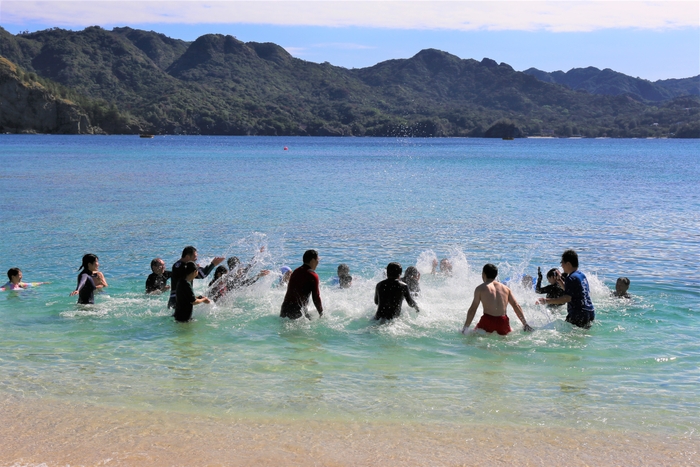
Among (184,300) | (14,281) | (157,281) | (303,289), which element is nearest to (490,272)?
(303,289)

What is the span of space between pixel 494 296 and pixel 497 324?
0.50 meters

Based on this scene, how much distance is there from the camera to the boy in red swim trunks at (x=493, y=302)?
9961mm

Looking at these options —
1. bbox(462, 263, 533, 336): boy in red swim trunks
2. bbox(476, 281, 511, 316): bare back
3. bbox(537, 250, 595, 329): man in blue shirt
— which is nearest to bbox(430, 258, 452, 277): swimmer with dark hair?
bbox(537, 250, 595, 329): man in blue shirt

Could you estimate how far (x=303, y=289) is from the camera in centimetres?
1083

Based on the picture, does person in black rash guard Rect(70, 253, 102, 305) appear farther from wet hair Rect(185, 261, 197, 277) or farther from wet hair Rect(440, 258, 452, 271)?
wet hair Rect(440, 258, 452, 271)

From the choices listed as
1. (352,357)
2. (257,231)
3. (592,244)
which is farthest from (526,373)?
(257,231)

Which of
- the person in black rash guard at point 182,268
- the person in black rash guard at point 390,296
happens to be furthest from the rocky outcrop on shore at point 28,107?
the person in black rash guard at point 390,296

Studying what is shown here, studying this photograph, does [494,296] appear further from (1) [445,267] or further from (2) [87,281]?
(2) [87,281]

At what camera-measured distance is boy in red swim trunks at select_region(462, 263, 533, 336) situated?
32.7 ft

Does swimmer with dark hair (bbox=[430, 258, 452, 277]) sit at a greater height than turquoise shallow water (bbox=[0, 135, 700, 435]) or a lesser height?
greater

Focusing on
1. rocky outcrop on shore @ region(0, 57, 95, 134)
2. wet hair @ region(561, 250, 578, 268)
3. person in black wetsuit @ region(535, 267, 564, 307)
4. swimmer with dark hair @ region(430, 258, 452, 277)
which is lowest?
swimmer with dark hair @ region(430, 258, 452, 277)

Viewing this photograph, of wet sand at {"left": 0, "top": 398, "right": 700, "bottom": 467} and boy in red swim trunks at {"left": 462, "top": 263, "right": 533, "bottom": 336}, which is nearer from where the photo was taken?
wet sand at {"left": 0, "top": 398, "right": 700, "bottom": 467}

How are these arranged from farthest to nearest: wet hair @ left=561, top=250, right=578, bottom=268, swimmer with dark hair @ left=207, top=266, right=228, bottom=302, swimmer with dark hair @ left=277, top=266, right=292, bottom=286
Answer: swimmer with dark hair @ left=277, top=266, right=292, bottom=286
swimmer with dark hair @ left=207, top=266, right=228, bottom=302
wet hair @ left=561, top=250, right=578, bottom=268

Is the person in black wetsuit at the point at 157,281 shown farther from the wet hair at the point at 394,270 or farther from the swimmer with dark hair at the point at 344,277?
the wet hair at the point at 394,270
